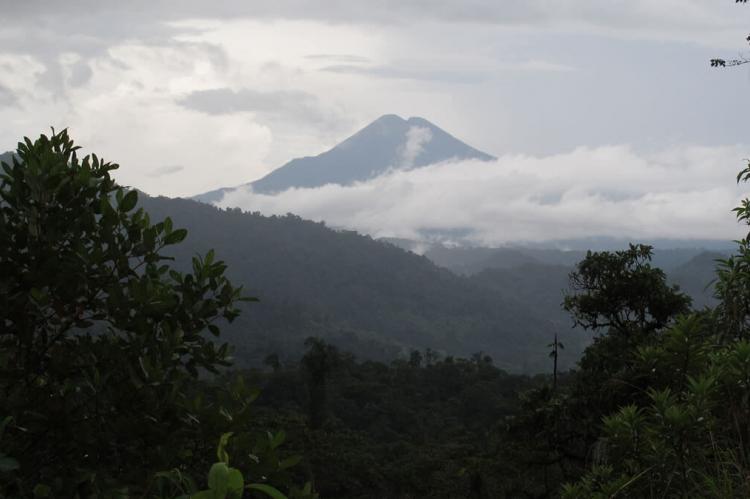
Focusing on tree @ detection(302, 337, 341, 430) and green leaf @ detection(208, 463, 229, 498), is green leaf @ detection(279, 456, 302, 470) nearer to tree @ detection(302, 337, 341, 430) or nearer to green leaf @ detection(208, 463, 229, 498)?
green leaf @ detection(208, 463, 229, 498)

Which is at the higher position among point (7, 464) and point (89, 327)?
point (89, 327)

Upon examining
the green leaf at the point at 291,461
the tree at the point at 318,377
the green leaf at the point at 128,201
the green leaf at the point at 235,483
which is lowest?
Result: the tree at the point at 318,377

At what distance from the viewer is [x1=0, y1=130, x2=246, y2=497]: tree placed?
359cm

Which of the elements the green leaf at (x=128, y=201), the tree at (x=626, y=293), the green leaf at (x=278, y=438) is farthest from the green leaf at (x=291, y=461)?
the tree at (x=626, y=293)

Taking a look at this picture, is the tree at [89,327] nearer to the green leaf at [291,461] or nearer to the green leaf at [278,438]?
the green leaf at [278,438]

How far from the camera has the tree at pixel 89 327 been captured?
141 inches

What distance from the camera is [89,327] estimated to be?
4012 millimetres

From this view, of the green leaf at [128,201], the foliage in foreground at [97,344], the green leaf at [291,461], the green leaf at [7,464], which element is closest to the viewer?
the green leaf at [7,464]

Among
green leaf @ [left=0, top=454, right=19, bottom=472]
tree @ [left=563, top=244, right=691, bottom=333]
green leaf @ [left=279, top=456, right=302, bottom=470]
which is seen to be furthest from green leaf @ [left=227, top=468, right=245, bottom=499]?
tree @ [left=563, top=244, right=691, bottom=333]

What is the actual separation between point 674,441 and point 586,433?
12297 mm

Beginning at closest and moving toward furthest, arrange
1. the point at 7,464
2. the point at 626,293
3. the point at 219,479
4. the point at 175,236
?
the point at 219,479 → the point at 7,464 → the point at 175,236 → the point at 626,293

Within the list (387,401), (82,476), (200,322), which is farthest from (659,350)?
(387,401)

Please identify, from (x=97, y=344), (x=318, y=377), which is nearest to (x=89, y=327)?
(x=97, y=344)

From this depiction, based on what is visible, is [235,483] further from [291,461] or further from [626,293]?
[626,293]
